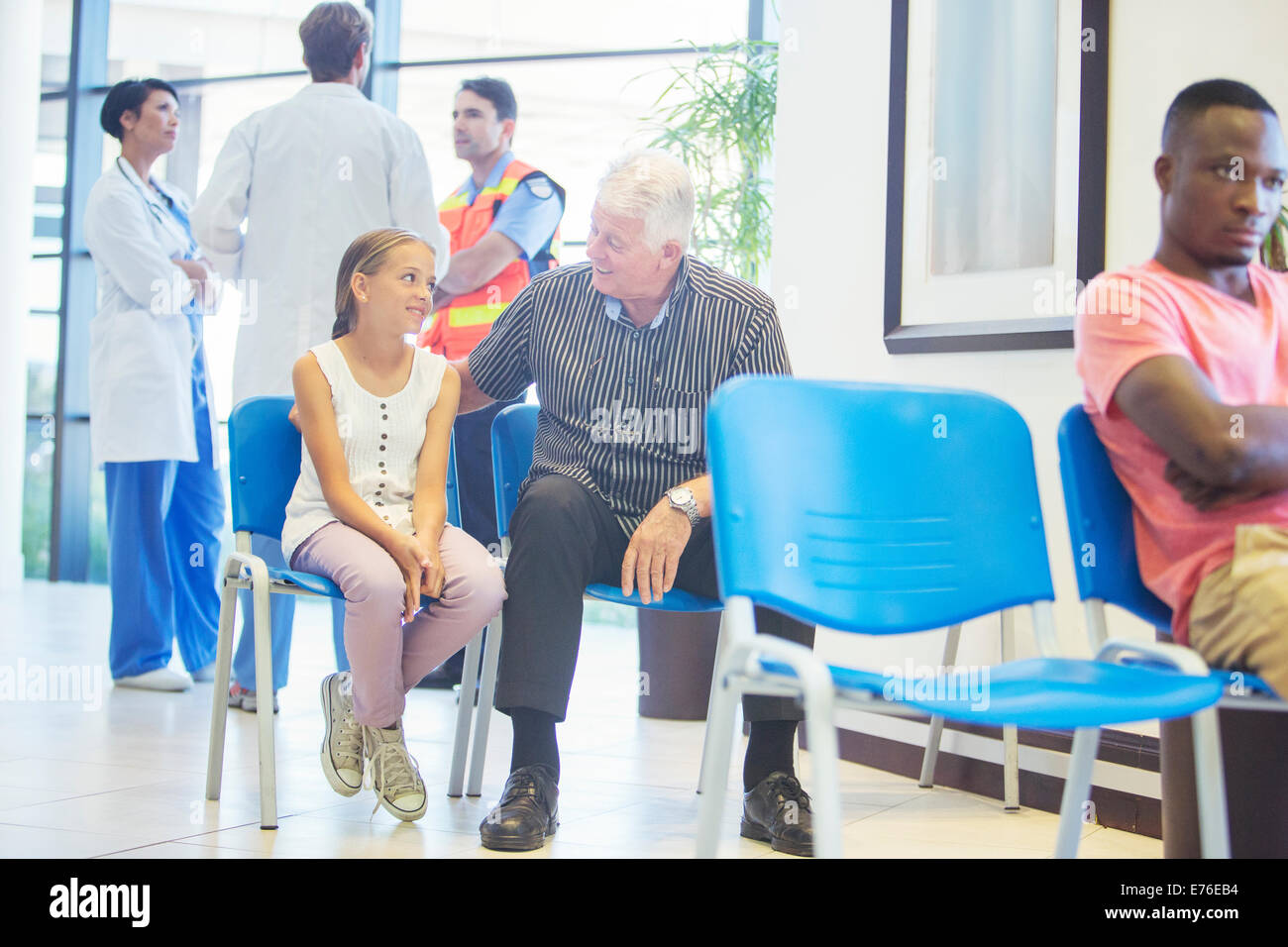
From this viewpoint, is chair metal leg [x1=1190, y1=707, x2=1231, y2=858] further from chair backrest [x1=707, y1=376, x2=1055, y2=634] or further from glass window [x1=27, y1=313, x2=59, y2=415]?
glass window [x1=27, y1=313, x2=59, y2=415]

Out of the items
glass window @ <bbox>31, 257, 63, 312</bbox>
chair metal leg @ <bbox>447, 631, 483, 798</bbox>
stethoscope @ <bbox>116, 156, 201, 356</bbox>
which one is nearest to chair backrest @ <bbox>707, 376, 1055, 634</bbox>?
chair metal leg @ <bbox>447, 631, 483, 798</bbox>

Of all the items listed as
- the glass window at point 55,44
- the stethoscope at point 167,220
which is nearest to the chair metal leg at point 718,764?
the stethoscope at point 167,220

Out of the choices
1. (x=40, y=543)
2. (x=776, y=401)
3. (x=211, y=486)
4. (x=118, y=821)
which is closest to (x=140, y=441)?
(x=211, y=486)

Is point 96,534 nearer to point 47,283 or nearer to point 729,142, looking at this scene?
point 47,283

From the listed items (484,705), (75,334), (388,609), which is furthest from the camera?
(75,334)

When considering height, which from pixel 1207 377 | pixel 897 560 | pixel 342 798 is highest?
pixel 1207 377

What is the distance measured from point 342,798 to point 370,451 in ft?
2.01

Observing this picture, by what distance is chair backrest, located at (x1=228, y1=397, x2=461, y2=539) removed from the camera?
7.11ft

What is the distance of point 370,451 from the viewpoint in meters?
2.13

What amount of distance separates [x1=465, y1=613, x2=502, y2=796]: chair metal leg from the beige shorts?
48.3 inches

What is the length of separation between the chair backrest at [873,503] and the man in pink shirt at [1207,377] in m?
0.14

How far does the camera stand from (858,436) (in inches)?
59.6

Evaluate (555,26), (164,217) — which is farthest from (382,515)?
(555,26)
